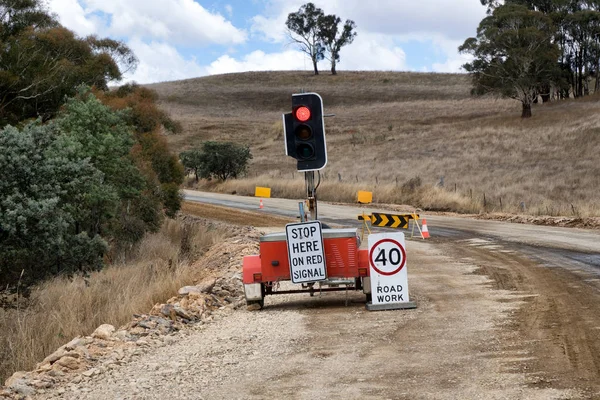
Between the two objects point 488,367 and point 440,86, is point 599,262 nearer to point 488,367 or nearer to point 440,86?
point 488,367

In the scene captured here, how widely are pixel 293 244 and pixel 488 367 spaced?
14.5 feet

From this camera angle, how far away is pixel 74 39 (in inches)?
1507

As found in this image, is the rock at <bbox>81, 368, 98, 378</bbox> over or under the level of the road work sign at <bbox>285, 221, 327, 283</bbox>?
under

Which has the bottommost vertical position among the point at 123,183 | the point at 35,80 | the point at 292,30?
the point at 123,183

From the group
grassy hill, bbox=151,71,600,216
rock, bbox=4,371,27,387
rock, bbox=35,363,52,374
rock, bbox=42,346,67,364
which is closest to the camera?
rock, bbox=4,371,27,387

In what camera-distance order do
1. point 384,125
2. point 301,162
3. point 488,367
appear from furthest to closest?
point 384,125, point 301,162, point 488,367

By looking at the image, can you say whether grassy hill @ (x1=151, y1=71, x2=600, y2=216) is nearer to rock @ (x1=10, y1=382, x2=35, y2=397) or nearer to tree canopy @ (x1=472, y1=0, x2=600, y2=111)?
tree canopy @ (x1=472, y1=0, x2=600, y2=111)

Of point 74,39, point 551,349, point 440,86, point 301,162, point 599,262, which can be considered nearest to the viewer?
point 551,349

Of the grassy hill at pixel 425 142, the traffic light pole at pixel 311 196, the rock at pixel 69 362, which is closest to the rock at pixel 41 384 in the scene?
the rock at pixel 69 362

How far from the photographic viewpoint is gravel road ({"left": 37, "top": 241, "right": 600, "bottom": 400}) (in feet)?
22.9

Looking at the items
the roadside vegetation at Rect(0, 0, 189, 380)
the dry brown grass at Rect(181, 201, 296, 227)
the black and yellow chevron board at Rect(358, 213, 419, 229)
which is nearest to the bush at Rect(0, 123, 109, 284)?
the roadside vegetation at Rect(0, 0, 189, 380)

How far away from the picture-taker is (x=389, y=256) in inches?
451

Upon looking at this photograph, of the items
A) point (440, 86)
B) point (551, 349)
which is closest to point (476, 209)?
point (551, 349)

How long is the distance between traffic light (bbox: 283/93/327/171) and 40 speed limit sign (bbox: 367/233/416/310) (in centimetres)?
144
